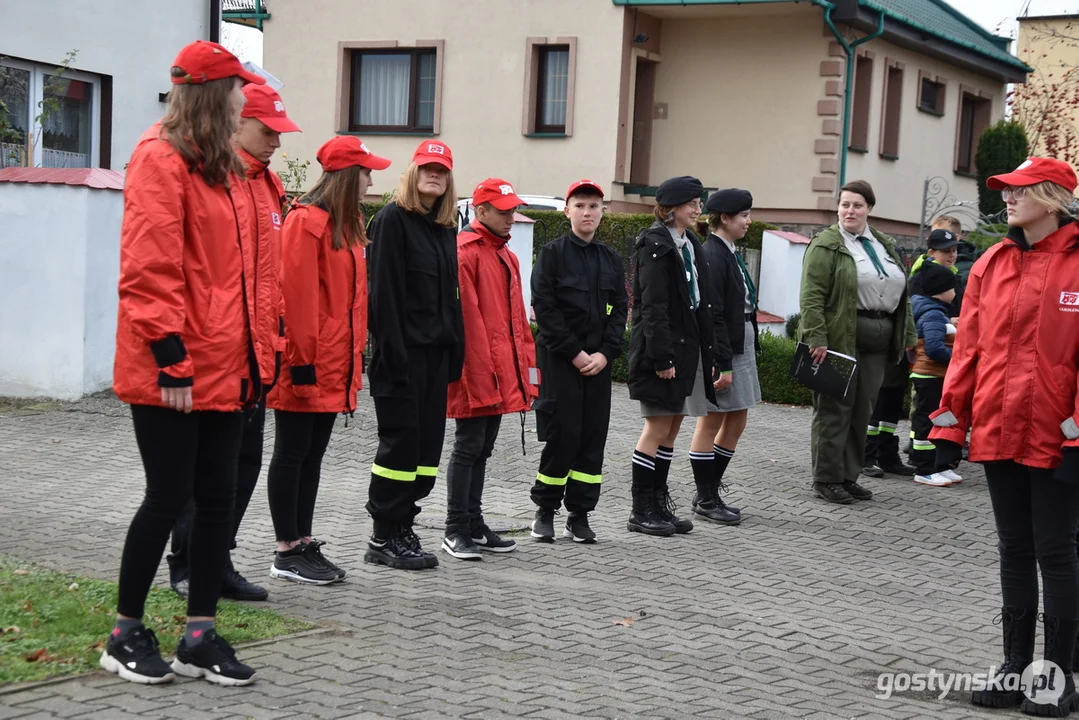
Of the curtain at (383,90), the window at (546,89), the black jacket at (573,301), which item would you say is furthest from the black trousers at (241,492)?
the curtain at (383,90)

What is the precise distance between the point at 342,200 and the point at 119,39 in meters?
11.8

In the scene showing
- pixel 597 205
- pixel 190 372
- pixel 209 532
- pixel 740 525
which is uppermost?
pixel 597 205

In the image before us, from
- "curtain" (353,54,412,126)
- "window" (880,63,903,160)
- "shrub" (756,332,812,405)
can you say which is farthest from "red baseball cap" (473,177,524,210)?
"window" (880,63,903,160)

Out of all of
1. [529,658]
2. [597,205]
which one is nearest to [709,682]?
[529,658]

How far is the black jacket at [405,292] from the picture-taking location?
281 inches

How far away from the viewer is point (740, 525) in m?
9.35

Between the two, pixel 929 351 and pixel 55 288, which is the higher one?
pixel 55 288

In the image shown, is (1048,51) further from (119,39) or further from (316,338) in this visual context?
(316,338)

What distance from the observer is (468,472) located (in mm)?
7887

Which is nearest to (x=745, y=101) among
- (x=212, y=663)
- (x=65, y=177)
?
(x=65, y=177)

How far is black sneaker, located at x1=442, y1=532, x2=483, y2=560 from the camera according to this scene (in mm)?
7688

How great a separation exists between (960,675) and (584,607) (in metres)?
1.75

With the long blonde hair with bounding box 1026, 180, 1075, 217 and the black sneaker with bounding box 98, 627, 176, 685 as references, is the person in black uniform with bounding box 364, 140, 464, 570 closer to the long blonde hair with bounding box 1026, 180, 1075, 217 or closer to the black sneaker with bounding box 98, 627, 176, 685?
the black sneaker with bounding box 98, 627, 176, 685

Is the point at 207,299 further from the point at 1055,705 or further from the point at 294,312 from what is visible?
the point at 1055,705
